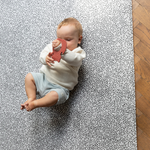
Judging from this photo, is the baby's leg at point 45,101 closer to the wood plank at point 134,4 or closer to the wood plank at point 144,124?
the wood plank at point 144,124

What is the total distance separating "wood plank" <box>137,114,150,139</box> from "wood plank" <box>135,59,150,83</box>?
0.21 m

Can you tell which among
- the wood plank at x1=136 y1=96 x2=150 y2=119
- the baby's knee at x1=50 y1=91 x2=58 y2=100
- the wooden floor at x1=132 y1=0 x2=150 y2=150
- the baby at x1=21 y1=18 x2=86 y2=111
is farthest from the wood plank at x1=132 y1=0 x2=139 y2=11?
the baby's knee at x1=50 y1=91 x2=58 y2=100

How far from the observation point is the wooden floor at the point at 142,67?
82 cm

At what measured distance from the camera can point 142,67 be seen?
0.85 metres

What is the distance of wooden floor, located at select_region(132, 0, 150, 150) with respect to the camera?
82cm

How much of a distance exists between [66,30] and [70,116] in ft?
1.51

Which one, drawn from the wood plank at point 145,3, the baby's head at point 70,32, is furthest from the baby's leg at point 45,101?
the wood plank at point 145,3

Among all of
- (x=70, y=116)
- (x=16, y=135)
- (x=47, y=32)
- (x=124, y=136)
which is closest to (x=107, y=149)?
(x=124, y=136)

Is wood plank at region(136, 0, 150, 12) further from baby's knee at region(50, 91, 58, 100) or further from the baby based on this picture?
baby's knee at region(50, 91, 58, 100)

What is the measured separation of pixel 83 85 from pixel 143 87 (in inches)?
12.9

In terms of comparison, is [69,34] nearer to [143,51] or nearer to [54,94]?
[54,94]

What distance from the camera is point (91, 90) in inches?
33.9

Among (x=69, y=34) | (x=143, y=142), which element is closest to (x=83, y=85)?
(x=69, y=34)

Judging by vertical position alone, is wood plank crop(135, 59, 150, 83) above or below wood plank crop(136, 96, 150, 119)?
above
